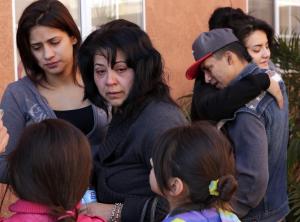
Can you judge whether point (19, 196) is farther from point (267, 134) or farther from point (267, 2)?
point (267, 2)

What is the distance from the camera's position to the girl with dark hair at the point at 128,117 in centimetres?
287

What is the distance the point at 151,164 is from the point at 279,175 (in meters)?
0.98

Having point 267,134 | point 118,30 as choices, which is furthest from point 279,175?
point 118,30

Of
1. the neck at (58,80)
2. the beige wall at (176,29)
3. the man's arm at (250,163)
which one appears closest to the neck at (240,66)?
the man's arm at (250,163)

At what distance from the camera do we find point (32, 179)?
247 centimetres

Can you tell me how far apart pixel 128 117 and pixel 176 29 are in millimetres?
3371

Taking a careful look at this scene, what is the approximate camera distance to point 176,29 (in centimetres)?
624

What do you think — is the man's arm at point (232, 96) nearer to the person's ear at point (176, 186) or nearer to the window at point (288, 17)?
the person's ear at point (176, 186)

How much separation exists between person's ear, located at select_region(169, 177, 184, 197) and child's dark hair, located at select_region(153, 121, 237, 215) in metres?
0.01

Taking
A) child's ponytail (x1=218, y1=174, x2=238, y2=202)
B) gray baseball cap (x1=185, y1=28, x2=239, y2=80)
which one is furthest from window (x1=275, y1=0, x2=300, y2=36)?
child's ponytail (x1=218, y1=174, x2=238, y2=202)

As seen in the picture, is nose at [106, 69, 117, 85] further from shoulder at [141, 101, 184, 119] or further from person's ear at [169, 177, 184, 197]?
person's ear at [169, 177, 184, 197]

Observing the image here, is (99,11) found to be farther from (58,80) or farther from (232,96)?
(232,96)

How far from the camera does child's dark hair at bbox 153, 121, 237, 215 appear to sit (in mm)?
2629

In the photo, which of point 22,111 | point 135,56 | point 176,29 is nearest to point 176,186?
point 135,56
